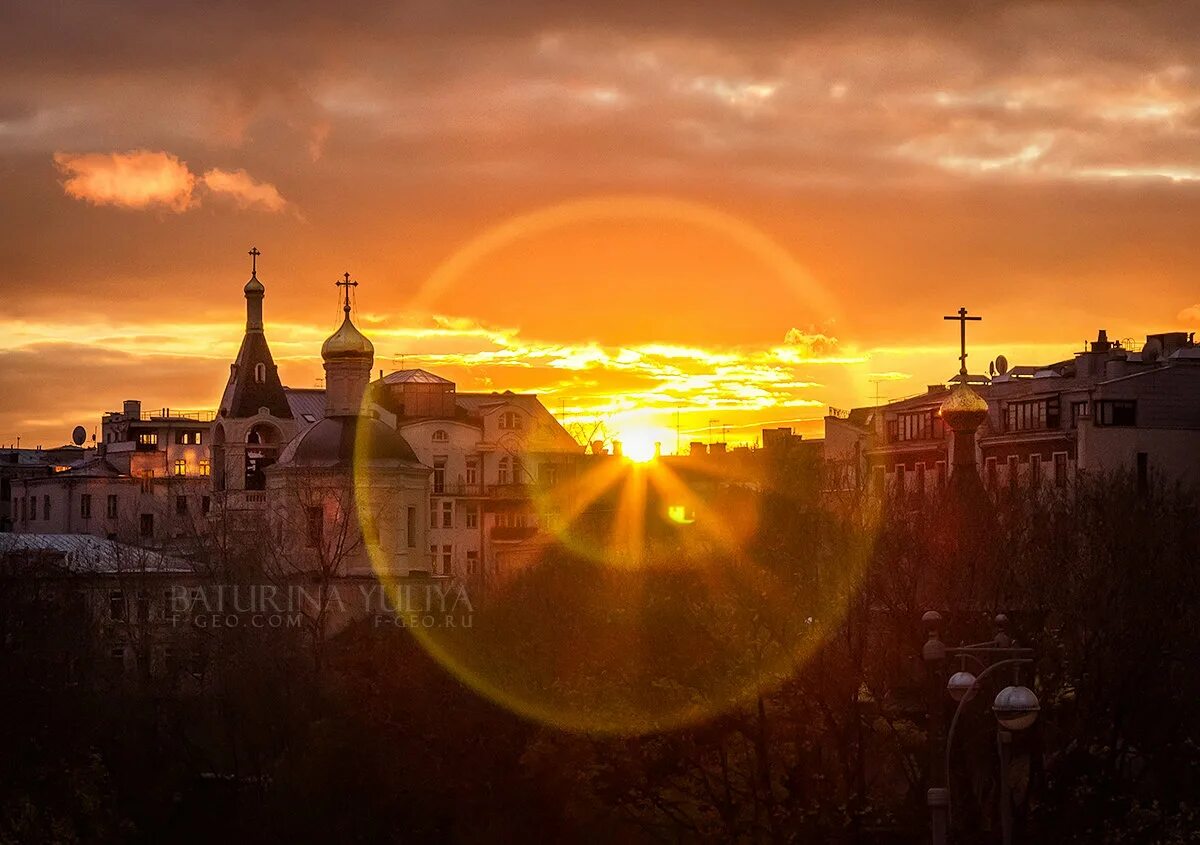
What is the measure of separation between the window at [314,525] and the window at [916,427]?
23114 mm

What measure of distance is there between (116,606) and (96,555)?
366 inches

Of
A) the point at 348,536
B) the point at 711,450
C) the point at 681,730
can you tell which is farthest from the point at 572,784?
the point at 711,450

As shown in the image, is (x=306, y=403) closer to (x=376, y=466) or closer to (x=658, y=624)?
(x=376, y=466)

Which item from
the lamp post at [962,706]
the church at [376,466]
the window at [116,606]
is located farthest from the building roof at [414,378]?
the lamp post at [962,706]

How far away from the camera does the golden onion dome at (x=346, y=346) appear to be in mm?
125125

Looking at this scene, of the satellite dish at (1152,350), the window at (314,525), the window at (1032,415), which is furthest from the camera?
the window at (314,525)

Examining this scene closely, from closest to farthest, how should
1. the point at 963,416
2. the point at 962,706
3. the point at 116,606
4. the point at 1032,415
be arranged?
1. the point at 962,706
2. the point at 963,416
3. the point at 1032,415
4. the point at 116,606

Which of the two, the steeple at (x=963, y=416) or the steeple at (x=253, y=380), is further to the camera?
the steeple at (x=253, y=380)

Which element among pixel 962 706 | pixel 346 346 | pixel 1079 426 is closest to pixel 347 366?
pixel 346 346

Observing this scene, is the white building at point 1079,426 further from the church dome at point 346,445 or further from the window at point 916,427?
the church dome at point 346,445

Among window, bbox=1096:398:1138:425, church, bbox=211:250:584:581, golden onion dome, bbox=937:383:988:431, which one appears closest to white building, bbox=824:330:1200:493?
window, bbox=1096:398:1138:425

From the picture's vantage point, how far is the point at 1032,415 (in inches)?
A: 4072

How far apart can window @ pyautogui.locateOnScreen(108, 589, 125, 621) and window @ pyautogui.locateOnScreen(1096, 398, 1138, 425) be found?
37.1m

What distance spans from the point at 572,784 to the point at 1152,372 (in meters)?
41.4
